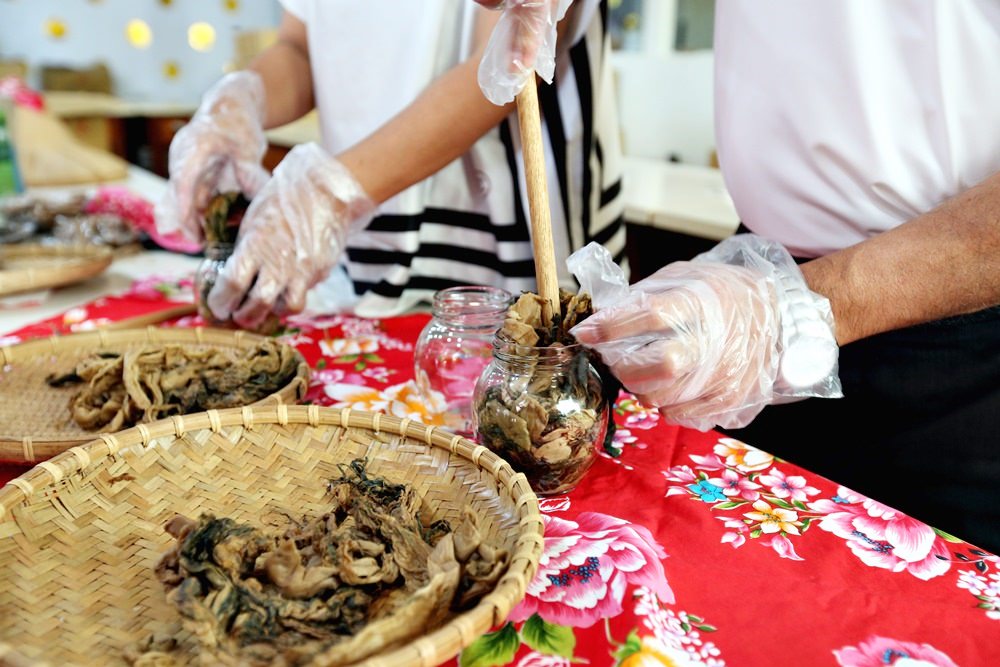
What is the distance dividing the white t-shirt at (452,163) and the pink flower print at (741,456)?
2.03 ft

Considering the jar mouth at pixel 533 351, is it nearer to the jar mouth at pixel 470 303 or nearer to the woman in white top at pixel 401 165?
the jar mouth at pixel 470 303

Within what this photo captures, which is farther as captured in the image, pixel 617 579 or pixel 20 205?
pixel 20 205

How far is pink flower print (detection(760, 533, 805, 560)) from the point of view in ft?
2.56

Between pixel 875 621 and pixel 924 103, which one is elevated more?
pixel 924 103

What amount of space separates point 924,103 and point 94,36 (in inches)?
307

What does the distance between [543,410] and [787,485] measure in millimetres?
332

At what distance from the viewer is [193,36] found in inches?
289

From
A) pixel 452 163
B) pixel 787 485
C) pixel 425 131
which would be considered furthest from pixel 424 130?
pixel 787 485

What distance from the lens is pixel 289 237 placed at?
1.30 m

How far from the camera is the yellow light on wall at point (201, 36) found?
24.0ft

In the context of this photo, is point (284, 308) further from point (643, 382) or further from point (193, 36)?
point (193, 36)

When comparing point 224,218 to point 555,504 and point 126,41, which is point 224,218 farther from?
point 126,41

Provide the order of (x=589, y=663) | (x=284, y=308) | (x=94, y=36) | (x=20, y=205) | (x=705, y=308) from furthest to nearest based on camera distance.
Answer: (x=94, y=36) < (x=20, y=205) < (x=284, y=308) < (x=705, y=308) < (x=589, y=663)

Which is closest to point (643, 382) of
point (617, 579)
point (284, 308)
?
point (617, 579)
